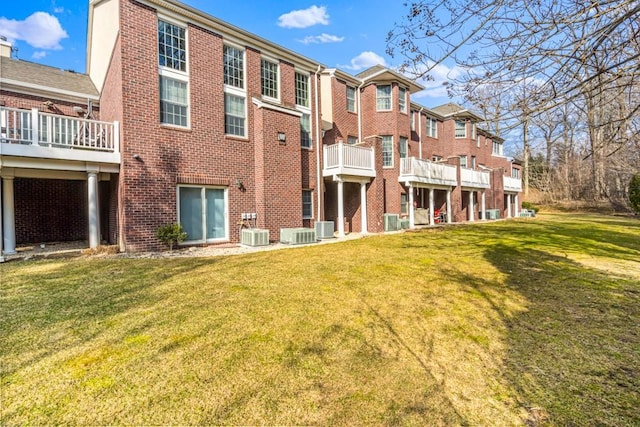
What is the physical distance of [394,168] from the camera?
1780 cm

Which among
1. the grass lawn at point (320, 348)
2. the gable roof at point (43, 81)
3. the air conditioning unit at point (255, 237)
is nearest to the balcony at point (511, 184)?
the grass lawn at point (320, 348)

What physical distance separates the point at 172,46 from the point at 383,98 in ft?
37.4

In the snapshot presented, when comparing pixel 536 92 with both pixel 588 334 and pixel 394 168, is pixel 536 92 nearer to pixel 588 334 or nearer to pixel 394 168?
pixel 588 334

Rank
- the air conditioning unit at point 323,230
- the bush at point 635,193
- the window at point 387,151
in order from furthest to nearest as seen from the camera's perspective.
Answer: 1. the bush at point 635,193
2. the window at point 387,151
3. the air conditioning unit at point 323,230

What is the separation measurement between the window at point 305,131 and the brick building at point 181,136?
0.17ft

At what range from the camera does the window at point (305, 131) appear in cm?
1445

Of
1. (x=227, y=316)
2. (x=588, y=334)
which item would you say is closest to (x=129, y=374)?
(x=227, y=316)

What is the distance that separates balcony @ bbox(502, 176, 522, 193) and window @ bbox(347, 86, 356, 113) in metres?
18.8

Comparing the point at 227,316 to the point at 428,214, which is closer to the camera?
the point at 227,316

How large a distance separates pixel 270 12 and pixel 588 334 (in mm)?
15499

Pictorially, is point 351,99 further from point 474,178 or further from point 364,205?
point 474,178

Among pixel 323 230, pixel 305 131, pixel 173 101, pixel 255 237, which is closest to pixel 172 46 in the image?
pixel 173 101

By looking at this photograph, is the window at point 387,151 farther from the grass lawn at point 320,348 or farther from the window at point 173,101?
the grass lawn at point 320,348

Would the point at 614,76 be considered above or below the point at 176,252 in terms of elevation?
above
